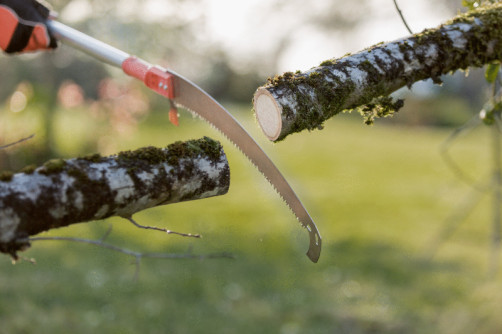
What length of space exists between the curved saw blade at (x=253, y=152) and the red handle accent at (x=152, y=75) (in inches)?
4.3

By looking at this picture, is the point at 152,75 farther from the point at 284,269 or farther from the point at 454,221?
the point at 454,221

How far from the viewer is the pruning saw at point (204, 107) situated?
1842 mm

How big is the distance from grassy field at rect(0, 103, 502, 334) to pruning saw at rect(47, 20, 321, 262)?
4016 mm

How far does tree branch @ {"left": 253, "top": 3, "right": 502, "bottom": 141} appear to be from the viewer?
164 centimetres

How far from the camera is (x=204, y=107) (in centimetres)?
200

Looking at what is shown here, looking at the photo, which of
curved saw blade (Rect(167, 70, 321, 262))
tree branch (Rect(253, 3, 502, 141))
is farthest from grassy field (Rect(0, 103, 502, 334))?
tree branch (Rect(253, 3, 502, 141))

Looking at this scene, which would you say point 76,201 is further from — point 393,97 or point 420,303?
point 420,303

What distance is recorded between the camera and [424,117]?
2023 cm

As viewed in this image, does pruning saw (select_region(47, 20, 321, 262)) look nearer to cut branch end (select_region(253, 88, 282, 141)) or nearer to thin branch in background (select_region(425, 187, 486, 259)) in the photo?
cut branch end (select_region(253, 88, 282, 141))

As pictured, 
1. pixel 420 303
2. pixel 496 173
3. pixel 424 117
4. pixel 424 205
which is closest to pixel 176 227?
pixel 420 303

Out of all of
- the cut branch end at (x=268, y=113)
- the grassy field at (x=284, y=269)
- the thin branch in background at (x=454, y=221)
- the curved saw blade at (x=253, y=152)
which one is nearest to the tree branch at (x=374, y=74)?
the cut branch end at (x=268, y=113)

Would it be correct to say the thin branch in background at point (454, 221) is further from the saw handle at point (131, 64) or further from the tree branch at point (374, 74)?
the saw handle at point (131, 64)

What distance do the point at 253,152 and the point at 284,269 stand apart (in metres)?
5.76

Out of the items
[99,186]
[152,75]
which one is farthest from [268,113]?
[152,75]
